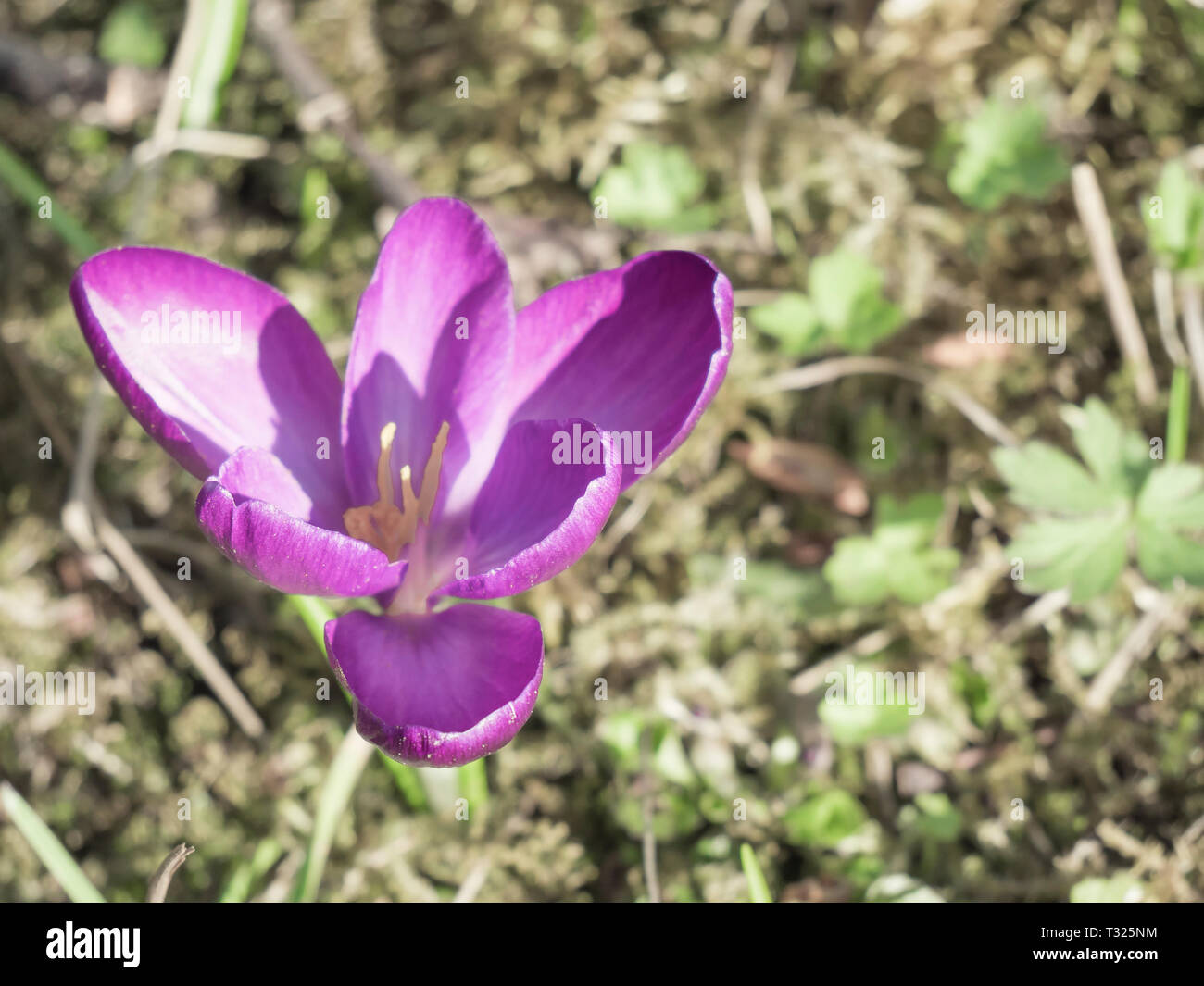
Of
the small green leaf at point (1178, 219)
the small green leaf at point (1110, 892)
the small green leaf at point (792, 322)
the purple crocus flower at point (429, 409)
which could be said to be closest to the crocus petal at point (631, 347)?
the purple crocus flower at point (429, 409)

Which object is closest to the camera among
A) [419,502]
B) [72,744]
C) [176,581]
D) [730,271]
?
[419,502]

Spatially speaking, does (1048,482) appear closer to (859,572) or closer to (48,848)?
(859,572)

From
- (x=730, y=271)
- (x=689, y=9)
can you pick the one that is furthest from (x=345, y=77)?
(x=730, y=271)

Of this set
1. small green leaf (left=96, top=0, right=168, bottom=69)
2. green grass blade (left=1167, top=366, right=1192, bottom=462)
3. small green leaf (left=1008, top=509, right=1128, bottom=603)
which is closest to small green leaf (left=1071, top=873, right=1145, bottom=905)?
small green leaf (left=1008, top=509, right=1128, bottom=603)

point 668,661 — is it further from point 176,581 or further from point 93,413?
point 93,413

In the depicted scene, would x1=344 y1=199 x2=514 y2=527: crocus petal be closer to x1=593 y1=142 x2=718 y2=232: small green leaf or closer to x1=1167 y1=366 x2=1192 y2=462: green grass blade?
x1=593 y1=142 x2=718 y2=232: small green leaf

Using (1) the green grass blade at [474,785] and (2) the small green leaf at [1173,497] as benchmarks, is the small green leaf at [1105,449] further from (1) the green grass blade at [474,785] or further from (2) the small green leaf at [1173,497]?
(1) the green grass blade at [474,785]
